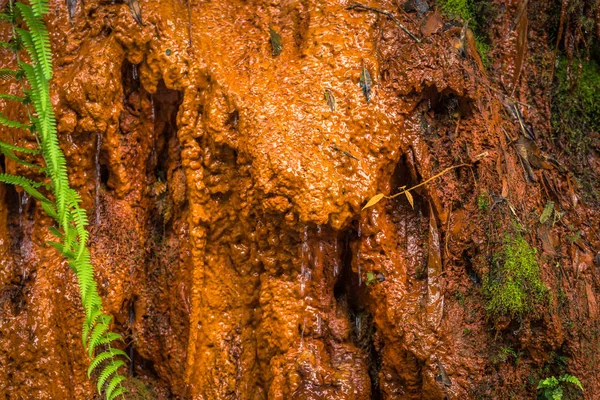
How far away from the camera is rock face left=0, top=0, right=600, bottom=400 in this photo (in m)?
3.27

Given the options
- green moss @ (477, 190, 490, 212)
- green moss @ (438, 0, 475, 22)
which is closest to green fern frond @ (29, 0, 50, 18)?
green moss @ (438, 0, 475, 22)

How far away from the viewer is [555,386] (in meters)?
3.35

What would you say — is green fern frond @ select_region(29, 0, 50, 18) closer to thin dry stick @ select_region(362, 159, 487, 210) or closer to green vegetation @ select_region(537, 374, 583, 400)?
thin dry stick @ select_region(362, 159, 487, 210)

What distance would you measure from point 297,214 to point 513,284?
1.41 metres

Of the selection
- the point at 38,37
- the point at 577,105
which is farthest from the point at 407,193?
the point at 38,37

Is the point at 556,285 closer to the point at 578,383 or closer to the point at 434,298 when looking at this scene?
the point at 578,383

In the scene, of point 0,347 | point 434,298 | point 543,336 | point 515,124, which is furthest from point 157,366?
point 515,124

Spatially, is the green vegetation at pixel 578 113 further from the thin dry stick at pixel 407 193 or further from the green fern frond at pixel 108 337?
the green fern frond at pixel 108 337

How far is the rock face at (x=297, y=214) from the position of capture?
327cm

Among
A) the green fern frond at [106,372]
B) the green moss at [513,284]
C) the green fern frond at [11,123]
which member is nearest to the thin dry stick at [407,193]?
the green moss at [513,284]

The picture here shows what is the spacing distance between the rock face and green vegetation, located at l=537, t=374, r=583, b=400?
0.08 meters

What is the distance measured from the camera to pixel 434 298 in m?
3.31

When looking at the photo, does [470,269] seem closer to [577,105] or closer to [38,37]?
[577,105]

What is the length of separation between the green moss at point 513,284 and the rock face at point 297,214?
0.24ft
